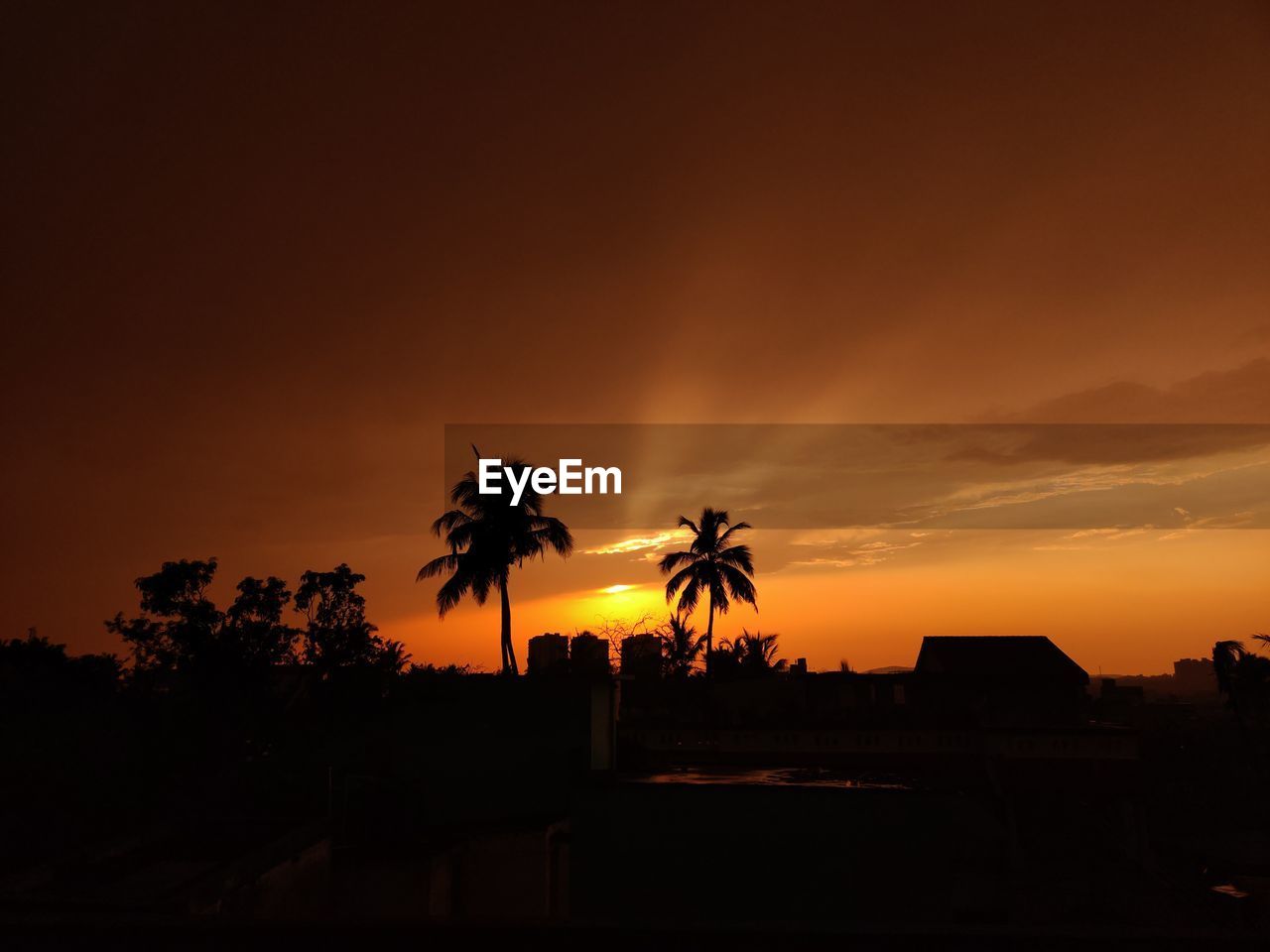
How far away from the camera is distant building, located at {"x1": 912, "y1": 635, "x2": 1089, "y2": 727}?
34.0 meters

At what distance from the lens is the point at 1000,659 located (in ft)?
120

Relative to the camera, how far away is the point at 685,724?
25.0 meters

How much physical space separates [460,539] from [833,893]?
27.2 m

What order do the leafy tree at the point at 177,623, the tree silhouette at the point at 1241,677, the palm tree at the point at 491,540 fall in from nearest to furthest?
the leafy tree at the point at 177,623
the palm tree at the point at 491,540
the tree silhouette at the point at 1241,677

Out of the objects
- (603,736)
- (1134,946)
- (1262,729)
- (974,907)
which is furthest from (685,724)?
(1262,729)

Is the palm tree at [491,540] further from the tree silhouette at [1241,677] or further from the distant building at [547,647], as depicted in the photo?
the tree silhouette at [1241,677]

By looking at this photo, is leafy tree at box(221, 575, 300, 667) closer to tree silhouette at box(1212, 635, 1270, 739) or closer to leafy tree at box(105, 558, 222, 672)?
leafy tree at box(105, 558, 222, 672)

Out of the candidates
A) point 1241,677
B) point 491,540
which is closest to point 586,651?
point 491,540

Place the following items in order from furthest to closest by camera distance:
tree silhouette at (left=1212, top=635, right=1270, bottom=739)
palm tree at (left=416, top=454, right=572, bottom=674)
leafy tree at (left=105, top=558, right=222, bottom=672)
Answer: tree silhouette at (left=1212, top=635, right=1270, bottom=739)
palm tree at (left=416, top=454, right=572, bottom=674)
leafy tree at (left=105, top=558, right=222, bottom=672)

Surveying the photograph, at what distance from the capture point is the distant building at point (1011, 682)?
34031 millimetres

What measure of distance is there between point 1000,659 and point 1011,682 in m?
1.58

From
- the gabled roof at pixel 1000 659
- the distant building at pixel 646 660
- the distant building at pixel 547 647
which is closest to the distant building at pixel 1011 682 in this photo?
the gabled roof at pixel 1000 659

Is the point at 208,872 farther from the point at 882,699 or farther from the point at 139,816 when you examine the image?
the point at 882,699

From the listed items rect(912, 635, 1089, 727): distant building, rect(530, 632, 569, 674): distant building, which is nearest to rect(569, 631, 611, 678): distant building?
rect(530, 632, 569, 674): distant building
